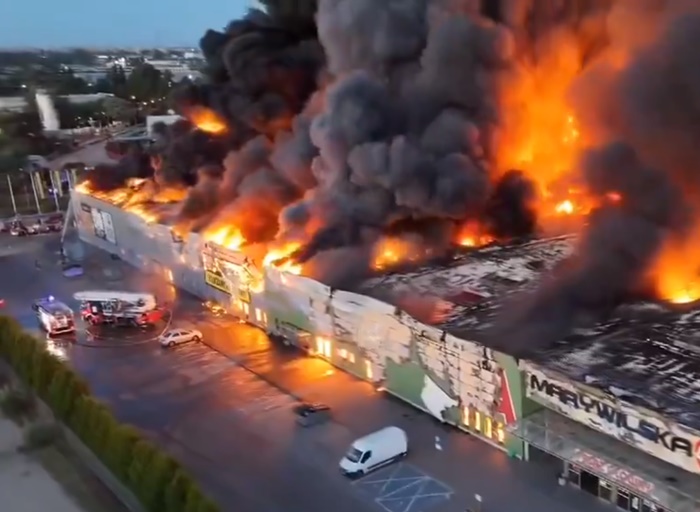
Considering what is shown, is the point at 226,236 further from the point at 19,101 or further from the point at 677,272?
the point at 19,101

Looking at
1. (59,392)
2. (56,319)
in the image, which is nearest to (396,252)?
(56,319)

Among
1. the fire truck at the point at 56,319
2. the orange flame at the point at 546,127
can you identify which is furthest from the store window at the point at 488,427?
the fire truck at the point at 56,319

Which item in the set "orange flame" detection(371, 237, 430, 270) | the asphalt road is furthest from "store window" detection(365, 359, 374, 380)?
"orange flame" detection(371, 237, 430, 270)

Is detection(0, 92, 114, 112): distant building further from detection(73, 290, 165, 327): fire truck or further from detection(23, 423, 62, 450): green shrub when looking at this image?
detection(23, 423, 62, 450): green shrub

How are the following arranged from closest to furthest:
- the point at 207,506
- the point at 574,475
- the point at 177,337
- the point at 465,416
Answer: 1. the point at 207,506
2. the point at 574,475
3. the point at 465,416
4. the point at 177,337

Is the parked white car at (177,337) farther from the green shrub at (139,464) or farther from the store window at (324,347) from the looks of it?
the green shrub at (139,464)

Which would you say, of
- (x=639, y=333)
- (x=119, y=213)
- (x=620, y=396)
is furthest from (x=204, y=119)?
(x=620, y=396)
